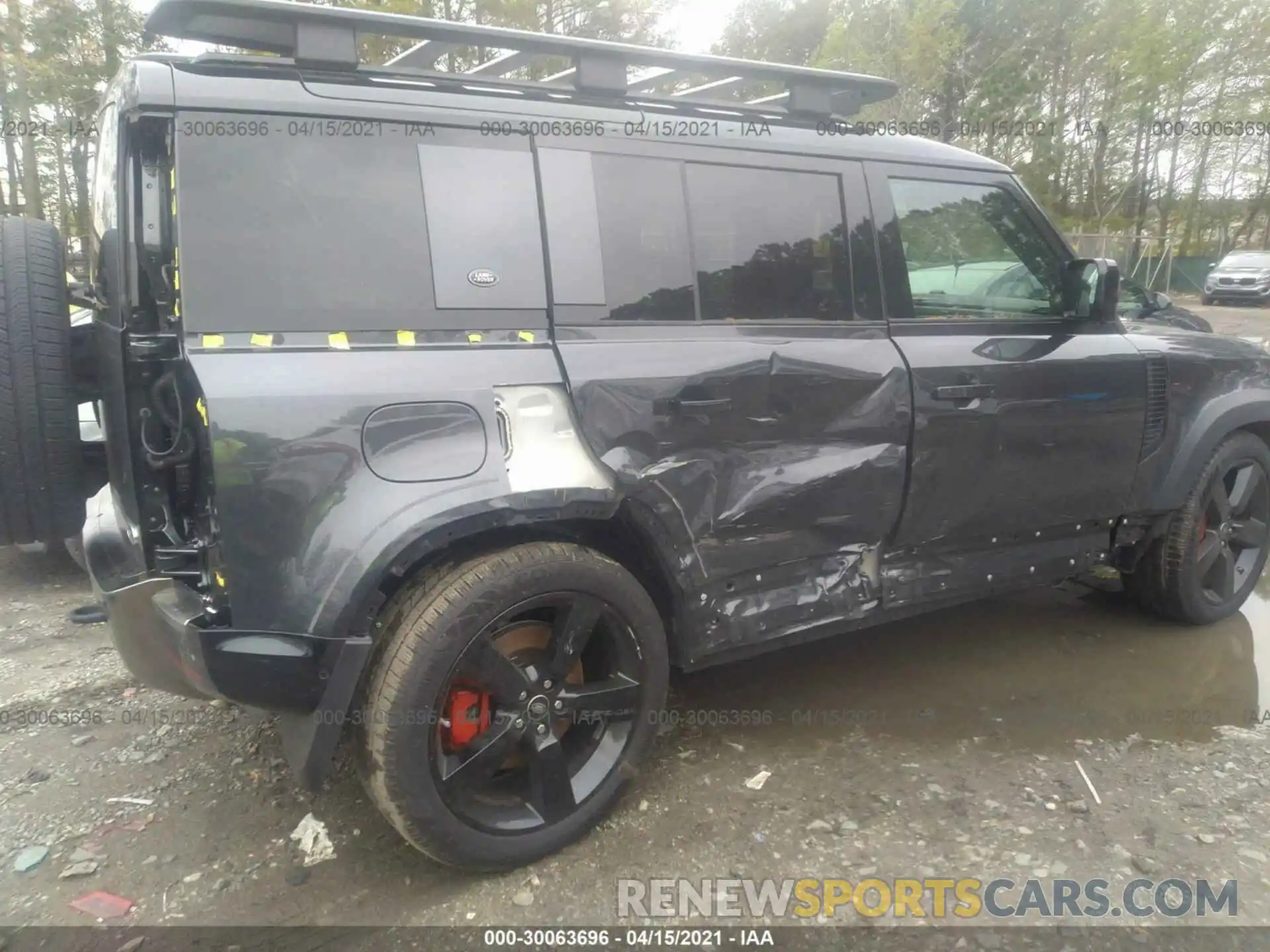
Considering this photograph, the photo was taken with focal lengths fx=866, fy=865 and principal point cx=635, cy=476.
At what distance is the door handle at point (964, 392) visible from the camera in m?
2.96

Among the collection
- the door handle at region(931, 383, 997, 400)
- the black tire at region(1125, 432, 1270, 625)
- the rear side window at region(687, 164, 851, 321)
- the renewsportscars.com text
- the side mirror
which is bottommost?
the renewsportscars.com text

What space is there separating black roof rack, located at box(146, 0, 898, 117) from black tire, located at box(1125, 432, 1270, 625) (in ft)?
7.44

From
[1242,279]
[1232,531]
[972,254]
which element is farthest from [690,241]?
[1242,279]

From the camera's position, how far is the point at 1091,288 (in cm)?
336

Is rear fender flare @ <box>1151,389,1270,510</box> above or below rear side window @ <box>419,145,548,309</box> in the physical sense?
below

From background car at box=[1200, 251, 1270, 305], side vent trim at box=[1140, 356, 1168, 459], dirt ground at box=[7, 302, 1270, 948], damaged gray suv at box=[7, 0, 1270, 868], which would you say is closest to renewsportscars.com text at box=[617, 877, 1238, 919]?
dirt ground at box=[7, 302, 1270, 948]

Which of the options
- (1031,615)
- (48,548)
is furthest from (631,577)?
(48,548)

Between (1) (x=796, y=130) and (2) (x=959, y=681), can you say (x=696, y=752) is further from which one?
(1) (x=796, y=130)

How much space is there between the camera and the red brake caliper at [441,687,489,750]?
233cm

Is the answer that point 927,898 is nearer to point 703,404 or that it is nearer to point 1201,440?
point 703,404

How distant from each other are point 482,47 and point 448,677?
5.97ft

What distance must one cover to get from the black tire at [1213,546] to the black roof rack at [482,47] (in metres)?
2.27

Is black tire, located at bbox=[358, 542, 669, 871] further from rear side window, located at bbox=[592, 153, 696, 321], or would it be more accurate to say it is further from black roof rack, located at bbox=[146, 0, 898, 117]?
black roof rack, located at bbox=[146, 0, 898, 117]

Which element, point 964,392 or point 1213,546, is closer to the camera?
point 964,392
